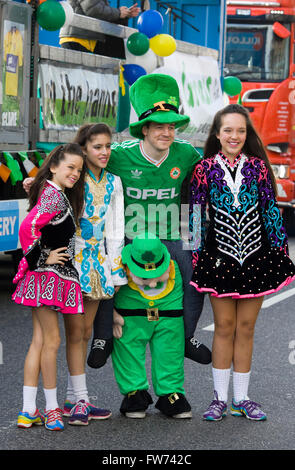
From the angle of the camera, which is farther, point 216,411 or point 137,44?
point 137,44

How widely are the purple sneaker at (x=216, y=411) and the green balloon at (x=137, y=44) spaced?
16.2 ft

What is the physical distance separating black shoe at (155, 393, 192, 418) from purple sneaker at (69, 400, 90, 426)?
0.42m

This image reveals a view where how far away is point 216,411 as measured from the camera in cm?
470

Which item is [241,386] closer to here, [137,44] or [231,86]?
[137,44]

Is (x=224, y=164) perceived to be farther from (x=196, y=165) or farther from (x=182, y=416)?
(x=182, y=416)

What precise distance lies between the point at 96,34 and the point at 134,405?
480 centimetres

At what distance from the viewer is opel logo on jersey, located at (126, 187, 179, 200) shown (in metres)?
4.80

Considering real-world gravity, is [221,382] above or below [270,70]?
below

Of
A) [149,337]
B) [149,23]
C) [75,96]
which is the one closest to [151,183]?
[149,337]

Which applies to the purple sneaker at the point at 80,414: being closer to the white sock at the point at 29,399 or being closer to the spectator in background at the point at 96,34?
the white sock at the point at 29,399

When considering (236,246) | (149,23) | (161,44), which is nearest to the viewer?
(236,246)

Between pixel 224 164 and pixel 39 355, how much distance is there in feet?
4.53

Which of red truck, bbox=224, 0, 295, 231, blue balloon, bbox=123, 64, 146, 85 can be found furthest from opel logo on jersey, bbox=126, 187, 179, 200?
red truck, bbox=224, 0, 295, 231

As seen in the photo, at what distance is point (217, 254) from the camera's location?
15.5 feet
